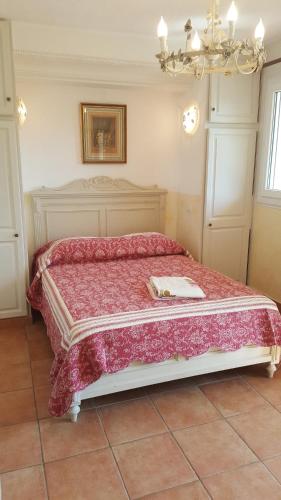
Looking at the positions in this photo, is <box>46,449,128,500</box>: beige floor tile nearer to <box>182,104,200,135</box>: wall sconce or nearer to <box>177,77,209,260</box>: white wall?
<box>177,77,209,260</box>: white wall

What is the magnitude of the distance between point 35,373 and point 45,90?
8.36 feet

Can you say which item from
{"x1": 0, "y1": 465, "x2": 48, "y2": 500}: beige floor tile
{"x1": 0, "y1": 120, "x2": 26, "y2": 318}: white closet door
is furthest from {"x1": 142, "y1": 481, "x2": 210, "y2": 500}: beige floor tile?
{"x1": 0, "y1": 120, "x2": 26, "y2": 318}: white closet door

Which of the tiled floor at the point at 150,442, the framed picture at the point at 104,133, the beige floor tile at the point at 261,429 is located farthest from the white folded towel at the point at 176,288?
the framed picture at the point at 104,133

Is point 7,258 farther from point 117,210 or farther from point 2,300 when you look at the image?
point 117,210

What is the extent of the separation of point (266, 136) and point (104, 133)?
1592 millimetres

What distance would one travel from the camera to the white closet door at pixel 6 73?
2898mm

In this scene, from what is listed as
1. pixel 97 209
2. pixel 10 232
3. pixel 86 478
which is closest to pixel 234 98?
pixel 97 209

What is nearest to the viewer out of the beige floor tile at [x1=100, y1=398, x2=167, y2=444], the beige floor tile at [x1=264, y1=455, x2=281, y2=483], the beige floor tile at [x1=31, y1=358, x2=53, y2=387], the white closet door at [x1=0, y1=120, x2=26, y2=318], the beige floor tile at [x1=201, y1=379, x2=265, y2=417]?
the beige floor tile at [x1=264, y1=455, x2=281, y2=483]

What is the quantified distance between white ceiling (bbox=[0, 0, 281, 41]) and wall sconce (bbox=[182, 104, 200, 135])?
0.75 meters

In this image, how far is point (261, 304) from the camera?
2.47 metres

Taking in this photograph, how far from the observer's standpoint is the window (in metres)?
3.54

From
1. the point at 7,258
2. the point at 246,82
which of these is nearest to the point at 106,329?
the point at 7,258

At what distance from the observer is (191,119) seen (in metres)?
3.81

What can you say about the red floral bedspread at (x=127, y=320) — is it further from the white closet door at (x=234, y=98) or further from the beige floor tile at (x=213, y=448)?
the white closet door at (x=234, y=98)
